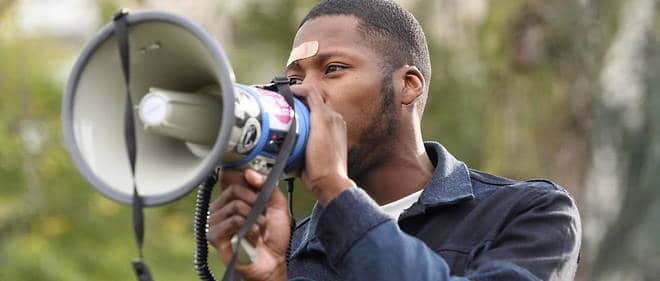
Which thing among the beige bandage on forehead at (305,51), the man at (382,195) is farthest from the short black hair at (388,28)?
the beige bandage on forehead at (305,51)

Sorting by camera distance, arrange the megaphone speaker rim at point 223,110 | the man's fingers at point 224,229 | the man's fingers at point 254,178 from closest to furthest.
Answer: the megaphone speaker rim at point 223,110
the man's fingers at point 254,178
the man's fingers at point 224,229

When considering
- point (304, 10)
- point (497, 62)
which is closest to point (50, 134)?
point (304, 10)

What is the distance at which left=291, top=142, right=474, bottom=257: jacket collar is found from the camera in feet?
11.4

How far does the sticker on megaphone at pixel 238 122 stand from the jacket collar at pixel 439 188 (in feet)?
1.32

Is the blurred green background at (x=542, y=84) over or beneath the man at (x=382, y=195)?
beneath

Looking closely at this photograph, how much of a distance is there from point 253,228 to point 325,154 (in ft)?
0.73

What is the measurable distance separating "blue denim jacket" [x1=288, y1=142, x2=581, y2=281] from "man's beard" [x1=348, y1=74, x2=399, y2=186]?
14cm

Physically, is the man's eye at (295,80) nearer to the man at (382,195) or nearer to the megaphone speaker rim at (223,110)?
the man at (382,195)

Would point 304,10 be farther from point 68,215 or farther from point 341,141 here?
point 341,141

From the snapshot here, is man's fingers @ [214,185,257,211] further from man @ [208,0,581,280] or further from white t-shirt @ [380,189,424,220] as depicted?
white t-shirt @ [380,189,424,220]

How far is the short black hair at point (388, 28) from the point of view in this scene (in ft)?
11.7

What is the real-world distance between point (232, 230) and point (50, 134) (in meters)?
6.04

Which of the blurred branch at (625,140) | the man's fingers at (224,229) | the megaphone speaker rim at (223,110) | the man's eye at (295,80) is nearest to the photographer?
the megaphone speaker rim at (223,110)

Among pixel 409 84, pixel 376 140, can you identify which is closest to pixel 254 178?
pixel 376 140
